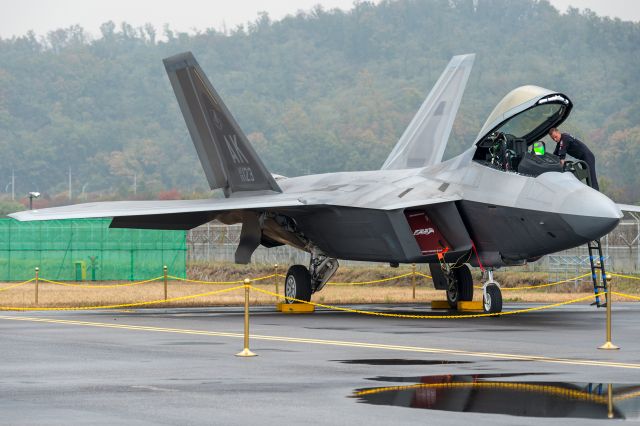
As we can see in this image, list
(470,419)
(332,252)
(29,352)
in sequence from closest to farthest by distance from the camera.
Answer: (470,419) < (29,352) < (332,252)

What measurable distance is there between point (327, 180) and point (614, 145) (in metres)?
70.1

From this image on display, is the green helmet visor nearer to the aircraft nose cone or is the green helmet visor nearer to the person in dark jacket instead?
the person in dark jacket

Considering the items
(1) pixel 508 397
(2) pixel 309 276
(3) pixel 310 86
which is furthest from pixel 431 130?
(3) pixel 310 86

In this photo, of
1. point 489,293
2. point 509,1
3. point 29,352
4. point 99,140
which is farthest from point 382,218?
point 509,1

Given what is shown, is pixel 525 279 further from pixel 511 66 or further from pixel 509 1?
pixel 509 1

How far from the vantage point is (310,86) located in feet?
451

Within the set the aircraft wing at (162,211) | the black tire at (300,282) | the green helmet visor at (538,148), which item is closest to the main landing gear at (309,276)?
the black tire at (300,282)

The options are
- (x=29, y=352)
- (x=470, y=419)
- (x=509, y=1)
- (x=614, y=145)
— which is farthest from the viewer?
(x=509, y=1)

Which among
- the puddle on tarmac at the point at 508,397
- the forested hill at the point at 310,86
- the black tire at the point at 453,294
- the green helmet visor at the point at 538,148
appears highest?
the forested hill at the point at 310,86

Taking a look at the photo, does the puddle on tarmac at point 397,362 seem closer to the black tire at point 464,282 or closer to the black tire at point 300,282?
the black tire at point 464,282

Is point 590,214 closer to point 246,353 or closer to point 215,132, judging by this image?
point 246,353

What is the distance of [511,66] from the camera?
124 meters

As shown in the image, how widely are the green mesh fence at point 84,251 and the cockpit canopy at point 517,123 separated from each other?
74.8ft

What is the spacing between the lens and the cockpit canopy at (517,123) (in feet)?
62.7
